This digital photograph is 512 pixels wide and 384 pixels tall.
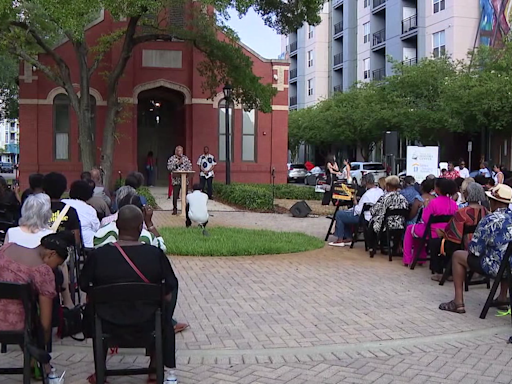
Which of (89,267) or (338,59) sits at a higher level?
(338,59)

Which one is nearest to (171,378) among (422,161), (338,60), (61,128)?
(422,161)

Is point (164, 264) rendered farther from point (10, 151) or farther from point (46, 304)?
point (10, 151)

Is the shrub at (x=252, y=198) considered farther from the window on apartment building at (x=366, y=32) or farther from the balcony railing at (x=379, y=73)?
the window on apartment building at (x=366, y=32)

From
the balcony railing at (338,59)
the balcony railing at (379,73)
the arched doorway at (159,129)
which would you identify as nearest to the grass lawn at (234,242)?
the arched doorway at (159,129)

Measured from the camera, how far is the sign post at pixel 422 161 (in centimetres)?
1911

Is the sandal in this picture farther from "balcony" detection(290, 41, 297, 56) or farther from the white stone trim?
"balcony" detection(290, 41, 297, 56)

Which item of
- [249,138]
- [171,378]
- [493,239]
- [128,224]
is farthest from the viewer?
[249,138]

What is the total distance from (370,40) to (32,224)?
4883cm

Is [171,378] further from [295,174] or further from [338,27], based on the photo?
[338,27]

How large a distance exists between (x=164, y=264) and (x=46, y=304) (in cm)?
91

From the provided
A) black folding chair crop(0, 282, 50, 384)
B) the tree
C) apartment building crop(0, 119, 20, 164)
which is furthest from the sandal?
apartment building crop(0, 119, 20, 164)

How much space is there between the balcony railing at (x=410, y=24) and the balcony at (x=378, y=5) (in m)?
4.20

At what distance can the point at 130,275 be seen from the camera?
4.36 meters

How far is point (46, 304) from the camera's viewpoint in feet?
14.8
